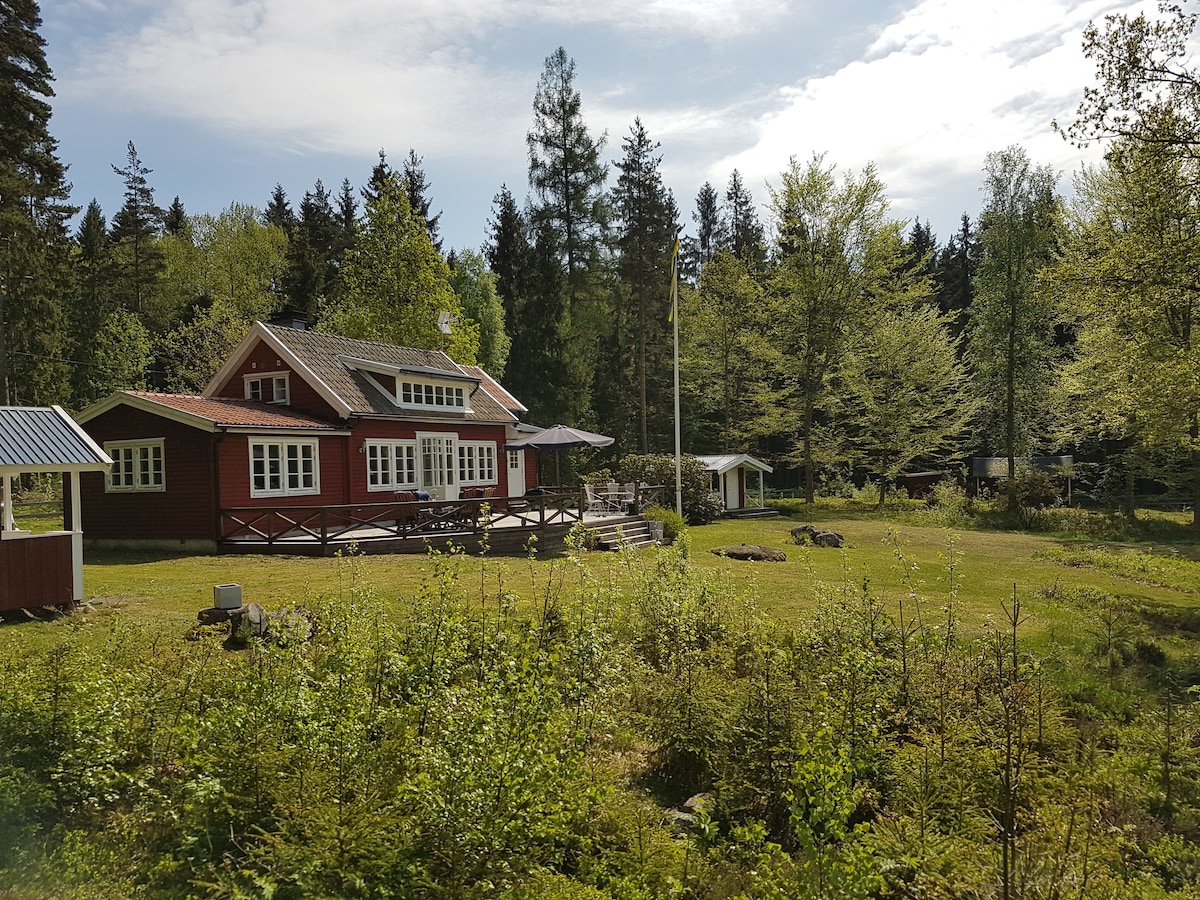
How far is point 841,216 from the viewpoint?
34344 millimetres

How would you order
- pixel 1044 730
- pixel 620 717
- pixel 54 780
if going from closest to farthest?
pixel 54 780
pixel 1044 730
pixel 620 717

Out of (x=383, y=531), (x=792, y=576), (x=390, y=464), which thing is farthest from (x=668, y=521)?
(x=390, y=464)

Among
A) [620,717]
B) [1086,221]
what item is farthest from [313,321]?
[620,717]

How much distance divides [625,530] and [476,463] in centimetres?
889

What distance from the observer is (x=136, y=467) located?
1916cm

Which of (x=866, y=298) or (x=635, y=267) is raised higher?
(x=635, y=267)

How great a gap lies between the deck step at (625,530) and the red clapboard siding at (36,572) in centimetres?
1106

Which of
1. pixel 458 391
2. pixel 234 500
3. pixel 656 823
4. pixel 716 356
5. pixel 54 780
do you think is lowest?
pixel 656 823

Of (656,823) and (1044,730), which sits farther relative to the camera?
(1044,730)

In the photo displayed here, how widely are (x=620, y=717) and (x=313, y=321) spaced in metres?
42.2

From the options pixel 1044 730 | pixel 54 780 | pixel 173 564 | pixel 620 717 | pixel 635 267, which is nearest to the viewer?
pixel 54 780

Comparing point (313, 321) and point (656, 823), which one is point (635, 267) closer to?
point (313, 321)

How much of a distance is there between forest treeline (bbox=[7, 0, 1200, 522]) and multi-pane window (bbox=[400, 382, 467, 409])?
5783 mm

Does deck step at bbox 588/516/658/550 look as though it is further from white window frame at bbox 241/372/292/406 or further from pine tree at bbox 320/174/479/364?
pine tree at bbox 320/174/479/364
